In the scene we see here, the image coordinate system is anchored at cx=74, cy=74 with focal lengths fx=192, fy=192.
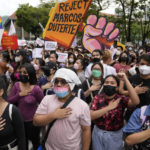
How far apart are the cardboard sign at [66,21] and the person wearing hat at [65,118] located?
458cm

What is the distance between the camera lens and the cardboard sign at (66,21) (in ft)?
20.9

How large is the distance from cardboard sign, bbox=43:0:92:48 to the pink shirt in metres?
4.67

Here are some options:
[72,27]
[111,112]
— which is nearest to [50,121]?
[111,112]

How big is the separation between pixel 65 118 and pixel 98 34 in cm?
612

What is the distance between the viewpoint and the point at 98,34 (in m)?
7.62

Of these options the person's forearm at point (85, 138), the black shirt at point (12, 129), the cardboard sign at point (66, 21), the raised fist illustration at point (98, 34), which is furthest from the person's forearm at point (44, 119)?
the raised fist illustration at point (98, 34)

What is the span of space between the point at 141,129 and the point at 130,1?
2327 centimetres

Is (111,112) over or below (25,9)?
below

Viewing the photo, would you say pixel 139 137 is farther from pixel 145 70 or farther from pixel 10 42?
pixel 10 42

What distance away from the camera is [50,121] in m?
1.91

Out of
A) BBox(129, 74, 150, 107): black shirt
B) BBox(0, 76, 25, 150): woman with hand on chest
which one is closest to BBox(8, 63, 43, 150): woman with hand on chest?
BBox(0, 76, 25, 150): woman with hand on chest

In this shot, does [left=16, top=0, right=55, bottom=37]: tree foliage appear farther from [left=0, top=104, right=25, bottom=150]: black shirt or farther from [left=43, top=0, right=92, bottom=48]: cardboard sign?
[left=0, top=104, right=25, bottom=150]: black shirt

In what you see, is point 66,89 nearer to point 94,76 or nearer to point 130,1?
point 94,76

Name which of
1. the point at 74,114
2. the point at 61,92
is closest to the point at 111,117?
the point at 74,114
